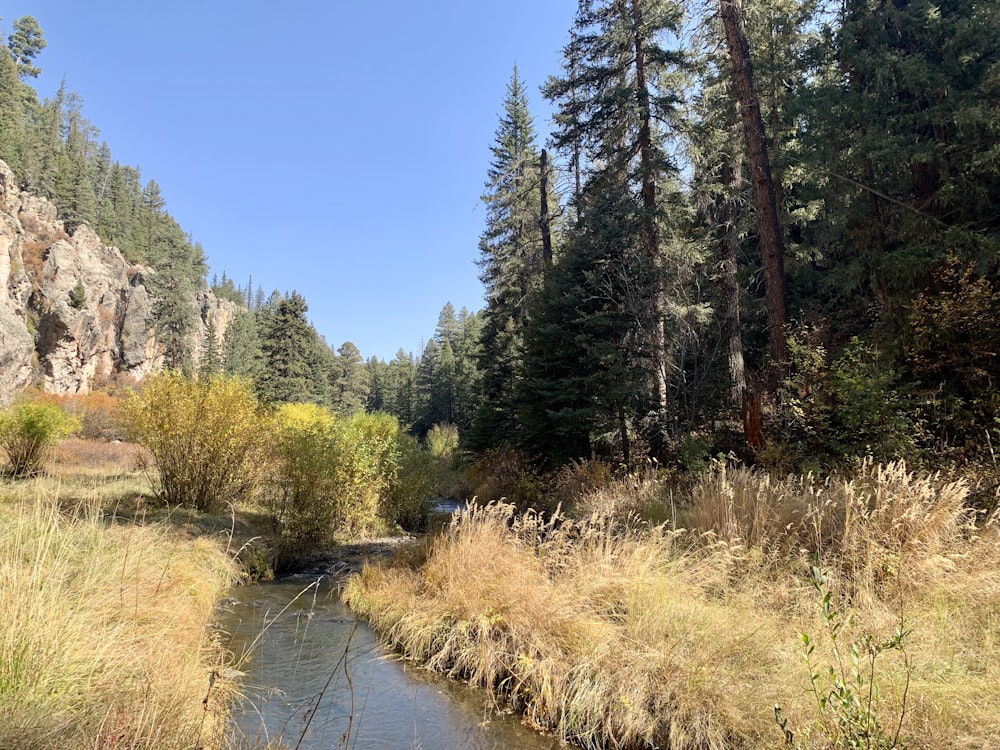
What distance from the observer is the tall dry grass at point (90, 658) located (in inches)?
91.8

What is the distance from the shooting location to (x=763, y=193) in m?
10.2

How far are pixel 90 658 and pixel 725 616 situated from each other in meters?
4.50

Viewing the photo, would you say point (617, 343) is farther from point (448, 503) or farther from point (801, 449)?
point (448, 503)

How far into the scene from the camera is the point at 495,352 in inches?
992

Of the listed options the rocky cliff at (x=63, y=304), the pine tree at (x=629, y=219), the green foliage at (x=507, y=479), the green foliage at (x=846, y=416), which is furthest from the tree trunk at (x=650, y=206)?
the rocky cliff at (x=63, y=304)

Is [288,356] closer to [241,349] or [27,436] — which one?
[27,436]

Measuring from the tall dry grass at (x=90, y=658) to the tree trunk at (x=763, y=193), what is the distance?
378 inches

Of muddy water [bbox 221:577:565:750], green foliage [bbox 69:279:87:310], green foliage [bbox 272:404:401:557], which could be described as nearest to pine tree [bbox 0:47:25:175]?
green foliage [bbox 69:279:87:310]

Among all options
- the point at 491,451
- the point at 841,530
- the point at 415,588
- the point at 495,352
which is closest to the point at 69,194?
the point at 495,352

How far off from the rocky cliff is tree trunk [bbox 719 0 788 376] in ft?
118

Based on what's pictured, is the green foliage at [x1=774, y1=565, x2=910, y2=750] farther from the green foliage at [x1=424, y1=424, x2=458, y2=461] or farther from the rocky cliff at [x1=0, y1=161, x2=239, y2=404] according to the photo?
the rocky cliff at [x1=0, y1=161, x2=239, y2=404]

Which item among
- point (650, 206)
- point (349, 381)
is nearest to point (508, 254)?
point (650, 206)

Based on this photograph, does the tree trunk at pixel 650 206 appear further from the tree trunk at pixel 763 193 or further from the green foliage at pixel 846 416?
the green foliage at pixel 846 416

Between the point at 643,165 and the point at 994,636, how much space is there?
1237cm
